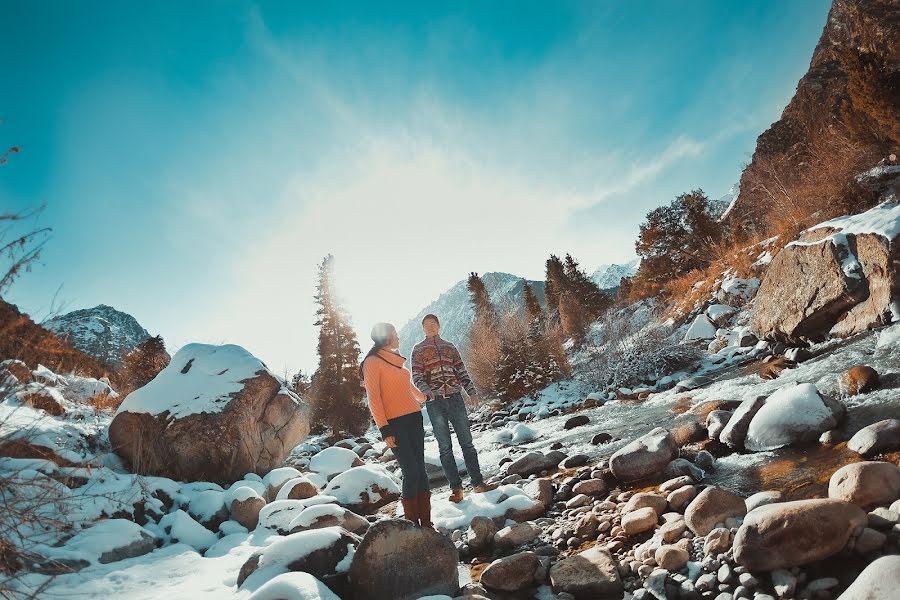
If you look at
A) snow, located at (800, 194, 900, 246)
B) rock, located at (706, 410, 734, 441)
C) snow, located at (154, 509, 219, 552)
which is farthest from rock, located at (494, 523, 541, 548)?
snow, located at (800, 194, 900, 246)

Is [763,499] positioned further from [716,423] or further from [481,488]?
[481,488]

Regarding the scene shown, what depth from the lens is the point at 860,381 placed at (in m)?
5.22

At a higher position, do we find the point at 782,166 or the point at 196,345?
the point at 782,166

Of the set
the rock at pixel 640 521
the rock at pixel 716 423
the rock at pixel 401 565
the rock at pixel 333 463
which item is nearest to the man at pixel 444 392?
the rock at pixel 401 565

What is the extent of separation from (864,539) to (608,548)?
56.3 inches

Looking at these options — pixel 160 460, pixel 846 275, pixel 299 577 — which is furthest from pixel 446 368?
pixel 846 275

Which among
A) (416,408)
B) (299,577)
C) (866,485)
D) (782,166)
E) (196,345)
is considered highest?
(782,166)

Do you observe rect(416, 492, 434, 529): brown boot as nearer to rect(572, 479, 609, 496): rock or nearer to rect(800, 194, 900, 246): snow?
rect(572, 479, 609, 496): rock

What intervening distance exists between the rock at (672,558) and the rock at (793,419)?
2.45 meters

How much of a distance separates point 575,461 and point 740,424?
209 centimetres

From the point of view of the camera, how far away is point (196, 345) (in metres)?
9.20

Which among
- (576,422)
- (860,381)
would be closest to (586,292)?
(576,422)

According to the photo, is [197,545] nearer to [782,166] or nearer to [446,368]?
[446,368]

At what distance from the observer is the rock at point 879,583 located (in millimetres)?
1644
